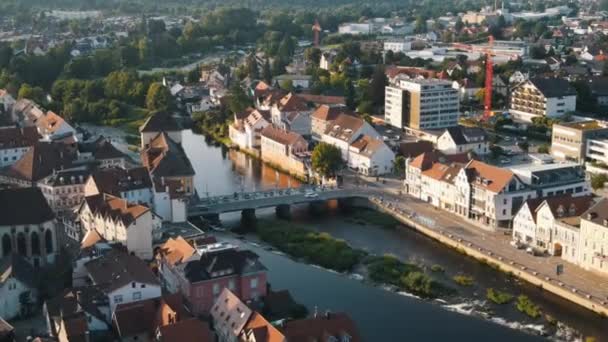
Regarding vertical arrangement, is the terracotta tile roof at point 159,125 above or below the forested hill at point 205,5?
above

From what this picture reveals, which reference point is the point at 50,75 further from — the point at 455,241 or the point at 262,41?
the point at 455,241

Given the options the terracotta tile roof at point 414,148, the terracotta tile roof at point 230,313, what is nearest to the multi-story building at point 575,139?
the terracotta tile roof at point 414,148

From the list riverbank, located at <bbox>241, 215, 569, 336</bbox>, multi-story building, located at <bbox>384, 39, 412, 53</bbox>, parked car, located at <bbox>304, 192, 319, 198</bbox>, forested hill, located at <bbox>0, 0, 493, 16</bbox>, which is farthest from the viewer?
forested hill, located at <bbox>0, 0, 493, 16</bbox>

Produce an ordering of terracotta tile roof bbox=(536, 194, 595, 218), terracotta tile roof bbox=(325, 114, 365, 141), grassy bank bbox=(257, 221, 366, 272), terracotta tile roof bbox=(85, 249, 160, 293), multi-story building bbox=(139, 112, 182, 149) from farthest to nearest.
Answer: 1. multi-story building bbox=(139, 112, 182, 149)
2. terracotta tile roof bbox=(325, 114, 365, 141)
3. grassy bank bbox=(257, 221, 366, 272)
4. terracotta tile roof bbox=(536, 194, 595, 218)
5. terracotta tile roof bbox=(85, 249, 160, 293)

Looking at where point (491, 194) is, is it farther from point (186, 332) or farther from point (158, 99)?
point (158, 99)

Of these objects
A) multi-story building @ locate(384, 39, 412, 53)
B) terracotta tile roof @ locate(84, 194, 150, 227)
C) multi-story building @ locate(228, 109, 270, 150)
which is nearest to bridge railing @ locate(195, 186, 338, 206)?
terracotta tile roof @ locate(84, 194, 150, 227)

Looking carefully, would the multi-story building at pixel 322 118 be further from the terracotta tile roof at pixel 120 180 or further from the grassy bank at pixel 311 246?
the terracotta tile roof at pixel 120 180

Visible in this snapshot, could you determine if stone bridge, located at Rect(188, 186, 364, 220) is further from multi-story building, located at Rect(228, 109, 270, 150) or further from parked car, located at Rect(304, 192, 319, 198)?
multi-story building, located at Rect(228, 109, 270, 150)

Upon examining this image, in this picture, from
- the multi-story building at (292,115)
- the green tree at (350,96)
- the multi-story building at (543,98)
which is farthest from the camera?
the green tree at (350,96)
